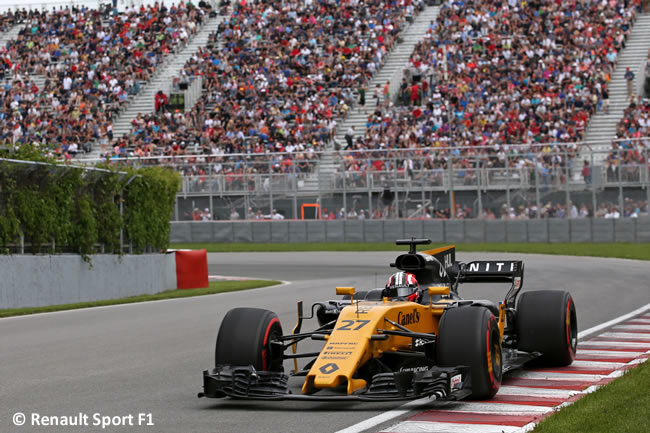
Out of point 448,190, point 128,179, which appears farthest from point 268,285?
point 448,190

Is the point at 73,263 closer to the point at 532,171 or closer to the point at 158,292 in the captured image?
the point at 158,292

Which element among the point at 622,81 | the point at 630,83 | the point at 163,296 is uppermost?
the point at 622,81

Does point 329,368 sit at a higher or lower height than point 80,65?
lower

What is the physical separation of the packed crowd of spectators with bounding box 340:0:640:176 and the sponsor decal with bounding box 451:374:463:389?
90.6 ft

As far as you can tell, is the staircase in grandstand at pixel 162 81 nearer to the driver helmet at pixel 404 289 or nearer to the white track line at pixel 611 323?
the white track line at pixel 611 323

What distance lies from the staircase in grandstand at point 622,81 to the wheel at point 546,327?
26.5 m

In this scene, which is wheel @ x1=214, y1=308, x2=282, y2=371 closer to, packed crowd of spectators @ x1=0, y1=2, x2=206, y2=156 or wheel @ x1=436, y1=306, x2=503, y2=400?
wheel @ x1=436, y1=306, x2=503, y2=400

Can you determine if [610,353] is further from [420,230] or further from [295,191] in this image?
[295,191]

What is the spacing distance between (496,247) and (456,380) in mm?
25696

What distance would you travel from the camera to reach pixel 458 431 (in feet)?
22.9

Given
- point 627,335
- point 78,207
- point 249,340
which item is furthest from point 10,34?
A: point 249,340

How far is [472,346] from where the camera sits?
8.08 m

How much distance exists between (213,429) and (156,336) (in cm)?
632

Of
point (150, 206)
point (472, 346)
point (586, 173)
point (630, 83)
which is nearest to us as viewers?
point (472, 346)
